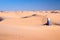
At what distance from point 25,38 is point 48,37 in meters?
0.50

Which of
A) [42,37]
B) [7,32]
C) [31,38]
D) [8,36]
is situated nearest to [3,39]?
[8,36]

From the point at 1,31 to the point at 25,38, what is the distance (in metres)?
0.84

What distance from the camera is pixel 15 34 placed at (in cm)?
345

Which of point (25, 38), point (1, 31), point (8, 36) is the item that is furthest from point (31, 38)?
point (1, 31)

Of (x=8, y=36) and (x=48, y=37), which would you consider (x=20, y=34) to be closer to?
(x=8, y=36)

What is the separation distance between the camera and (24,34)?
3.43 metres

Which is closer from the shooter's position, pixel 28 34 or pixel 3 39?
pixel 3 39

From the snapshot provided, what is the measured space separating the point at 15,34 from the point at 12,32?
171mm

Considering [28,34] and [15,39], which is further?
[28,34]

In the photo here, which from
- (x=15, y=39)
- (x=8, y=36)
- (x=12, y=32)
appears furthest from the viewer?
(x=12, y=32)

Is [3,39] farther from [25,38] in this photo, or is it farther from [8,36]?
[25,38]

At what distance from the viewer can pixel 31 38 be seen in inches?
124

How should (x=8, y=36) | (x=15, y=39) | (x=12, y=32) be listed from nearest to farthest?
1. (x=15, y=39)
2. (x=8, y=36)
3. (x=12, y=32)

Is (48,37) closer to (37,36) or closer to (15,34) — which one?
(37,36)
